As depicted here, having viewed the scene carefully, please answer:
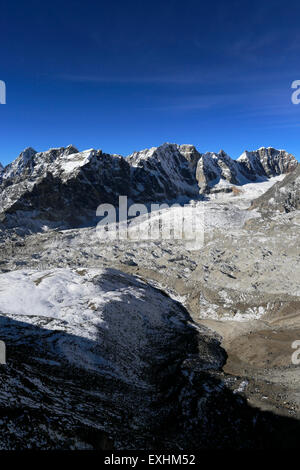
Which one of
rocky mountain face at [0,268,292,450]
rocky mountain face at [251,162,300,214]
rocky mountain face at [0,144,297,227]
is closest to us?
rocky mountain face at [0,268,292,450]

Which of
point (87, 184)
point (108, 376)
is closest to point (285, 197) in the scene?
point (87, 184)

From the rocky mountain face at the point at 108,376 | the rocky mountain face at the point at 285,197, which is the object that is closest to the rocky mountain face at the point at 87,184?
the rocky mountain face at the point at 285,197

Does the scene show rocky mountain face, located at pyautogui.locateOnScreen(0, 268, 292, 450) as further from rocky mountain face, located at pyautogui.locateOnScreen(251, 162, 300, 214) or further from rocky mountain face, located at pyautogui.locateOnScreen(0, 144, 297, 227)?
rocky mountain face, located at pyautogui.locateOnScreen(0, 144, 297, 227)

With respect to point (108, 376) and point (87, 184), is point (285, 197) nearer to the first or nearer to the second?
point (87, 184)

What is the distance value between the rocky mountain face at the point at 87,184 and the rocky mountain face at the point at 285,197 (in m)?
65.5

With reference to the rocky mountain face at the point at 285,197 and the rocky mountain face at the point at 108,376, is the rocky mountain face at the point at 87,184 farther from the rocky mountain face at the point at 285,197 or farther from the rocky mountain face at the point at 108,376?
the rocky mountain face at the point at 108,376

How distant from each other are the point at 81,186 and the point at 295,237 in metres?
99.8

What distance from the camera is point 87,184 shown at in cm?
13150

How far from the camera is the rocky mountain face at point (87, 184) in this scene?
114375 millimetres

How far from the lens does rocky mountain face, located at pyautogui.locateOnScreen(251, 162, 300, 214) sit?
87.8 meters

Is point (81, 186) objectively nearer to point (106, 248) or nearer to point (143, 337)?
point (106, 248)

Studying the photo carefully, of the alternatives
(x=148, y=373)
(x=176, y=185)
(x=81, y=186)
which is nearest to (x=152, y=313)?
(x=148, y=373)

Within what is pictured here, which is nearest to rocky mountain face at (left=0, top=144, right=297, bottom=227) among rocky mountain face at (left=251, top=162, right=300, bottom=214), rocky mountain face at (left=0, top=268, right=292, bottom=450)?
rocky mountain face at (left=251, top=162, right=300, bottom=214)

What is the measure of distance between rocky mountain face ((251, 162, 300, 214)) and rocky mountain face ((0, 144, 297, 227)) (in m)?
65.5
